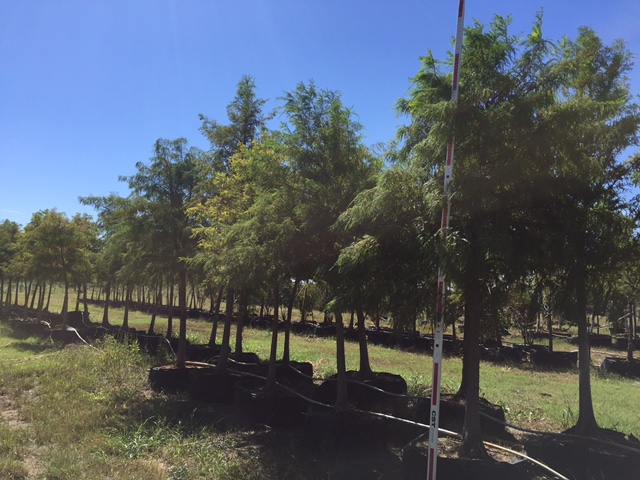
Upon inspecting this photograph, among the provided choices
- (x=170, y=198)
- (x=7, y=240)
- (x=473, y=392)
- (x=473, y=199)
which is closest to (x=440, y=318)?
(x=473, y=199)

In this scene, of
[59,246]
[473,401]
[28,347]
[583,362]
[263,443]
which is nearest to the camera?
[473,401]

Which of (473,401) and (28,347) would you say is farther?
(28,347)

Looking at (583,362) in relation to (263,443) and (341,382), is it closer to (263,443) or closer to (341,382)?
(341,382)

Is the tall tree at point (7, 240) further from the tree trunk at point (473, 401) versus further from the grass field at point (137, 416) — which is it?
the tree trunk at point (473, 401)

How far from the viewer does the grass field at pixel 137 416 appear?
5.84 metres

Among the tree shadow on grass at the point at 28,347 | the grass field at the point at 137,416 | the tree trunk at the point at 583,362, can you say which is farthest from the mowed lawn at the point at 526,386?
the tree shadow on grass at the point at 28,347

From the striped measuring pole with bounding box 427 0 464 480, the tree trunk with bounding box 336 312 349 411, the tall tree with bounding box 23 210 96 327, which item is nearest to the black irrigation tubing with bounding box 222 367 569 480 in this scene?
the tree trunk with bounding box 336 312 349 411

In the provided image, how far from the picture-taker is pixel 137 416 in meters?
8.12

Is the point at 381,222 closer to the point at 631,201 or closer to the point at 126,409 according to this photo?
the point at 631,201

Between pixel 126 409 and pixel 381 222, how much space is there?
6.31m

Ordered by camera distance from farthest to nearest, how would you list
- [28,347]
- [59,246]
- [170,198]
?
[59,246], [28,347], [170,198]

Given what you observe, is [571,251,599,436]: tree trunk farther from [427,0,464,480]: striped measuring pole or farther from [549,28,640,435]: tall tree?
[427,0,464,480]: striped measuring pole

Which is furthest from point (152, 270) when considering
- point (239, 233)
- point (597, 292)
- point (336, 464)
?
point (597, 292)

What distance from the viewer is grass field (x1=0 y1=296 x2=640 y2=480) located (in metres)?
5.84
